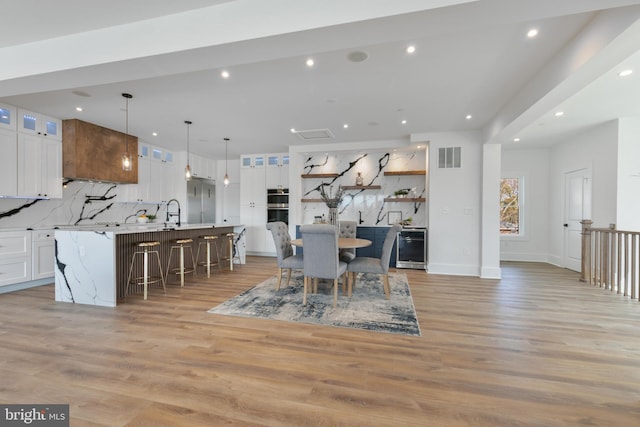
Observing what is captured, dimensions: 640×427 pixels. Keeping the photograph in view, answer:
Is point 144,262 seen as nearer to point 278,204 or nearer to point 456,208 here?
point 278,204

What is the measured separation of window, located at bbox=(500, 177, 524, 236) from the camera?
265 inches

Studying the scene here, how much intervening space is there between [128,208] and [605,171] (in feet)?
30.4

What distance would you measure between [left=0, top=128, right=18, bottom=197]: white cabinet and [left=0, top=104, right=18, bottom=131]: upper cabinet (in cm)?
6

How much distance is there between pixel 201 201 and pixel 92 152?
9.29 feet

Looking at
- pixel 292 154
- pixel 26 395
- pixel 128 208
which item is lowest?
pixel 26 395

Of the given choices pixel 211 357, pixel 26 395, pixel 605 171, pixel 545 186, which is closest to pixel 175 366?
pixel 211 357

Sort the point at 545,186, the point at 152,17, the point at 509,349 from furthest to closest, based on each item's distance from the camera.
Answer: the point at 545,186 < the point at 509,349 < the point at 152,17

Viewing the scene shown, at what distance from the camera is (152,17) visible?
7.00 feet

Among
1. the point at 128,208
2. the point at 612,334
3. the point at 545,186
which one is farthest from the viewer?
the point at 545,186

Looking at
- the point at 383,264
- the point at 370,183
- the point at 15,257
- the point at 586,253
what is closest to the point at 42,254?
the point at 15,257

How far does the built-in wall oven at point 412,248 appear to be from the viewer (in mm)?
5543

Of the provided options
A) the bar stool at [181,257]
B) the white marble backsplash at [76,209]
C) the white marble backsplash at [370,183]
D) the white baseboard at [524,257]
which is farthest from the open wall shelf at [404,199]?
the white marble backsplash at [76,209]

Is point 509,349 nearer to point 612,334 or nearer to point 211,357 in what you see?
point 612,334

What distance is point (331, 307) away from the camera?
3.29 metres
